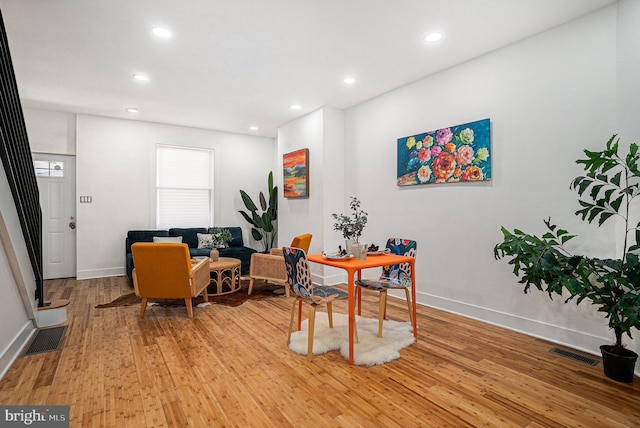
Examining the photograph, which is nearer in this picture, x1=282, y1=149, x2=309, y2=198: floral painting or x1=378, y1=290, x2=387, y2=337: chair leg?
x1=378, y1=290, x2=387, y2=337: chair leg

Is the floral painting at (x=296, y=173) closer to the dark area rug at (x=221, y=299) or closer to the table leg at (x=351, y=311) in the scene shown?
the dark area rug at (x=221, y=299)

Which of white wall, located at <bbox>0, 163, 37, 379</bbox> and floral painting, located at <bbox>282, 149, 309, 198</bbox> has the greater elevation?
floral painting, located at <bbox>282, 149, 309, 198</bbox>

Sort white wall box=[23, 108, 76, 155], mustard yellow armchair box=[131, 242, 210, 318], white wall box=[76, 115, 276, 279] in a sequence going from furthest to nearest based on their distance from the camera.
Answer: white wall box=[76, 115, 276, 279]
white wall box=[23, 108, 76, 155]
mustard yellow armchair box=[131, 242, 210, 318]

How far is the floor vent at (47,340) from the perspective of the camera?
284 centimetres

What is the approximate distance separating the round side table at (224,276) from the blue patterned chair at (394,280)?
2.17 metres

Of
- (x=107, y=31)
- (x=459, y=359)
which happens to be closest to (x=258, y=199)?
(x=107, y=31)

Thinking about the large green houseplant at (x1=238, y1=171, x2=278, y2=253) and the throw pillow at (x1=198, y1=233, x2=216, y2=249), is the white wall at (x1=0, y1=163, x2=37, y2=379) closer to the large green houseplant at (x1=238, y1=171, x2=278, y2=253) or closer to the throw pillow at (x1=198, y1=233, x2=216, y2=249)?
the throw pillow at (x1=198, y1=233, x2=216, y2=249)

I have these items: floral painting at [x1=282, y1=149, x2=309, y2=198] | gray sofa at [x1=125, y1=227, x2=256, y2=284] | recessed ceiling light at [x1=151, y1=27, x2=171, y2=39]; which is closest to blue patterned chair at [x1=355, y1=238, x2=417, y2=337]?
floral painting at [x1=282, y1=149, x2=309, y2=198]

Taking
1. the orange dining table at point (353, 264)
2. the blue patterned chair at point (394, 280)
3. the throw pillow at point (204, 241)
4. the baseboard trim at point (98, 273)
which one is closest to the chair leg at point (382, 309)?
the blue patterned chair at point (394, 280)

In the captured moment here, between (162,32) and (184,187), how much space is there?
389 cm

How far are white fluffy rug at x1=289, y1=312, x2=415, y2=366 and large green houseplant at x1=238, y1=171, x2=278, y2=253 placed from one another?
3.58 m

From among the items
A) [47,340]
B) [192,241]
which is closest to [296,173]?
[192,241]

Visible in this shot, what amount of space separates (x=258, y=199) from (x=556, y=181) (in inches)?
223

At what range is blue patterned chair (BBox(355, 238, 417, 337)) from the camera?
9.90 ft
